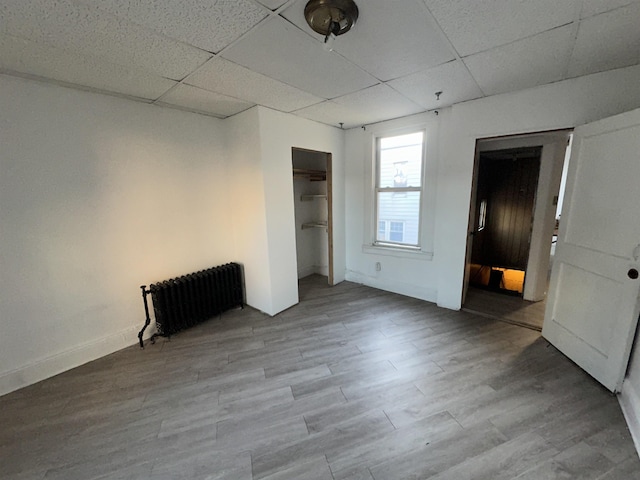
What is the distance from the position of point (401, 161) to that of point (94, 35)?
10.9ft

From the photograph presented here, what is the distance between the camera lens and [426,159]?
3.28 meters

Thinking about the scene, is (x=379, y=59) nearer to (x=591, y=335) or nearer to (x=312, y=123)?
(x=312, y=123)

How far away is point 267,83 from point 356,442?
2.80m

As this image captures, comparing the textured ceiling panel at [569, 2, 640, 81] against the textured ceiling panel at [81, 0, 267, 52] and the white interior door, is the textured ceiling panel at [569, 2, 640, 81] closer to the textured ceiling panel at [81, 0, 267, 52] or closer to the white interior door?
the white interior door

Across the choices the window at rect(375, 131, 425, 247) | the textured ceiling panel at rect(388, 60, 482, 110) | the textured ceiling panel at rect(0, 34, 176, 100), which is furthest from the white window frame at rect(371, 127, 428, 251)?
the textured ceiling panel at rect(0, 34, 176, 100)

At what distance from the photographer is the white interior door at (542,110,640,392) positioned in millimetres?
1777

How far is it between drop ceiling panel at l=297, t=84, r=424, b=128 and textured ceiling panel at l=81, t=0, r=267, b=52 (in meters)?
1.34

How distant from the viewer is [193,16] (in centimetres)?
130

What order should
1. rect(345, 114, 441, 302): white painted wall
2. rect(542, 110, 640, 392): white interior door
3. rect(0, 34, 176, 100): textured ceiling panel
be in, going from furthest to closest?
rect(345, 114, 441, 302): white painted wall < rect(542, 110, 640, 392): white interior door < rect(0, 34, 176, 100): textured ceiling panel

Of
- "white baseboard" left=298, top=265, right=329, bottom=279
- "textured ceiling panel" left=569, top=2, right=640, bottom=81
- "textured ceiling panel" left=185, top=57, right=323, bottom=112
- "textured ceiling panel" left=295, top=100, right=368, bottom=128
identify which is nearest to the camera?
"textured ceiling panel" left=569, top=2, right=640, bottom=81

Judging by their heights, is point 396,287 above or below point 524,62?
below

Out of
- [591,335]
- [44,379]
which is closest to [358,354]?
[591,335]

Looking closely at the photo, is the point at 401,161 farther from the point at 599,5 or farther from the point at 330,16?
the point at 330,16

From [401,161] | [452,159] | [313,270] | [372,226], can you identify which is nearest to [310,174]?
[372,226]
